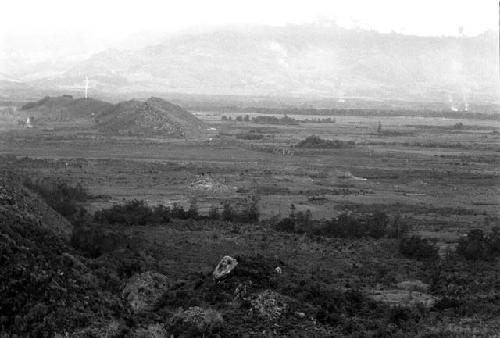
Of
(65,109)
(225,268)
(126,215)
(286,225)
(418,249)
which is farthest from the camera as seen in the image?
(65,109)

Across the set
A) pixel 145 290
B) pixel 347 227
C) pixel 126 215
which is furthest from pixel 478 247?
pixel 126 215

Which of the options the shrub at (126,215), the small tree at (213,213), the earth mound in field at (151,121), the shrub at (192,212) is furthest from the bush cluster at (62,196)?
the earth mound in field at (151,121)

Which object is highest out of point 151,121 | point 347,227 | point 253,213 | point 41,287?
point 151,121

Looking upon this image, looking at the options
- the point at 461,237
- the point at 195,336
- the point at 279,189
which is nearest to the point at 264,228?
the point at 461,237

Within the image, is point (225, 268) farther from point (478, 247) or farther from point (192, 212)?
point (192, 212)

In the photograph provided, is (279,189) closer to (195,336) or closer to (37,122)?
(195,336)
